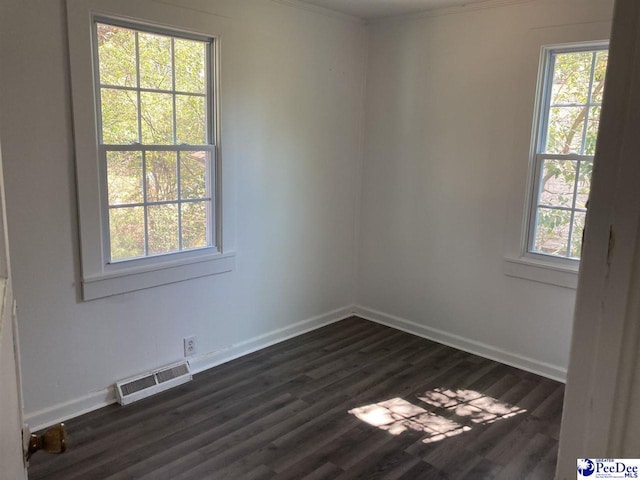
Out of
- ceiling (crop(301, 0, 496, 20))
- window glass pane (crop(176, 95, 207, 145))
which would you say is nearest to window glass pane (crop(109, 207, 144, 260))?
window glass pane (crop(176, 95, 207, 145))

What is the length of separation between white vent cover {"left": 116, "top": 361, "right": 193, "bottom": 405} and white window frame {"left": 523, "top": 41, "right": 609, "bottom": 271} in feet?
8.16

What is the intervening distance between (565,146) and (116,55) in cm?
283

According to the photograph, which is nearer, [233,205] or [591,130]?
[591,130]

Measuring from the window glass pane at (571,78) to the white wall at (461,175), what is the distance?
0.45 ft

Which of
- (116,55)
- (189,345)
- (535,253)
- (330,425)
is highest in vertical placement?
(116,55)

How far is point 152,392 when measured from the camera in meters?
3.12

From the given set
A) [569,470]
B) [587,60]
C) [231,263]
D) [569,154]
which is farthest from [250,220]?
[569,470]

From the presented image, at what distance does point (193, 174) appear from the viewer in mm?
3264

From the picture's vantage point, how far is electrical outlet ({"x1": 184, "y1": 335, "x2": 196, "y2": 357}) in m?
3.38

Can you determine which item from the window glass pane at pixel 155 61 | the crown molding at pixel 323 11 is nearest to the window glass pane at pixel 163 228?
the window glass pane at pixel 155 61

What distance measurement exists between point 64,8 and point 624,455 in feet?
9.48

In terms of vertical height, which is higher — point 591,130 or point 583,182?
point 591,130

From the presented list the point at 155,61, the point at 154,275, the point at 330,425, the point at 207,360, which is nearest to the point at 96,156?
the point at 155,61

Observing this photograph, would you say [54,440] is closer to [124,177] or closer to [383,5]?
[124,177]
